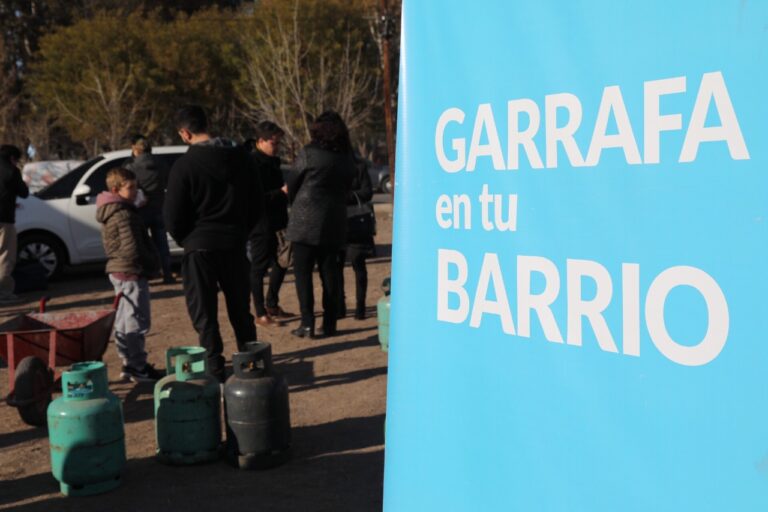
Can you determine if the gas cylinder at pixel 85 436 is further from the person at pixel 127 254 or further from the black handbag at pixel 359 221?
the black handbag at pixel 359 221

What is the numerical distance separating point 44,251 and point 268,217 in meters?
5.33

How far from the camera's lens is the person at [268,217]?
8273 millimetres

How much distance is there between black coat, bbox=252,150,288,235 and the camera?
8.41 metres

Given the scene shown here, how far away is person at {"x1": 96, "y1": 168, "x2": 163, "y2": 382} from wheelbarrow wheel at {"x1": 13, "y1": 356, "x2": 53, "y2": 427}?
0.78m

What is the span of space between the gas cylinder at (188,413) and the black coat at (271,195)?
318 centimetres

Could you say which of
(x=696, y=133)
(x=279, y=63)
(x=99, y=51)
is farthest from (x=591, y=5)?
(x=99, y=51)

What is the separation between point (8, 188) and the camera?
10.6 meters

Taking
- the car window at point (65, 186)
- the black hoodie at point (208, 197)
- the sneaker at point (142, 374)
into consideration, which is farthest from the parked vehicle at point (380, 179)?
the black hoodie at point (208, 197)

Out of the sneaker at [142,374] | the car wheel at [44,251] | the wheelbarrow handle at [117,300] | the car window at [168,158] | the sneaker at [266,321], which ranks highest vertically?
the car window at [168,158]

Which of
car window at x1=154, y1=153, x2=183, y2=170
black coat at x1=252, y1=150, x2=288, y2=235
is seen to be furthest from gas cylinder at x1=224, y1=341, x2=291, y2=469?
car window at x1=154, y1=153, x2=183, y2=170

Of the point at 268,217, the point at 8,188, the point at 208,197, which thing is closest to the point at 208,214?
the point at 208,197

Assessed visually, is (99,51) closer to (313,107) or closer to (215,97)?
(215,97)

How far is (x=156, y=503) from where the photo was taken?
4.75m

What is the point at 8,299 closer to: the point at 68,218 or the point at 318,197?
the point at 68,218
